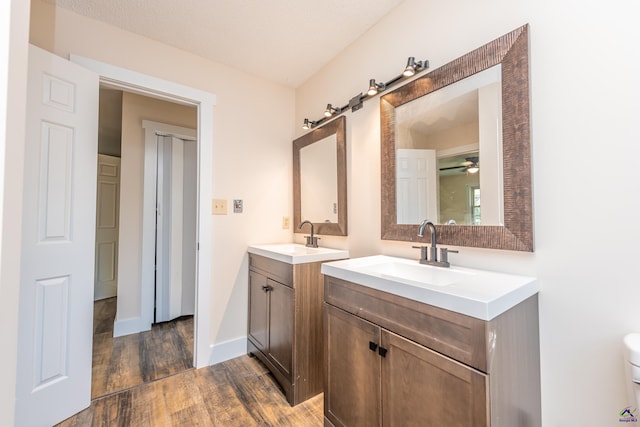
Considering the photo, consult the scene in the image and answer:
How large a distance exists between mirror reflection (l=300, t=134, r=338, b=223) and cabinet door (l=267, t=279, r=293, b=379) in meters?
0.66

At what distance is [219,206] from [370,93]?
56.0 inches

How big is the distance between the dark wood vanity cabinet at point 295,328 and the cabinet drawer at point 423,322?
17.4 inches

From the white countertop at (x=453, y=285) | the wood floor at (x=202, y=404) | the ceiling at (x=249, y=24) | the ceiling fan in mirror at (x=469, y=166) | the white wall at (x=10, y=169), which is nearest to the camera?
the white wall at (x=10, y=169)

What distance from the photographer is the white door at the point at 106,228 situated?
3.96m

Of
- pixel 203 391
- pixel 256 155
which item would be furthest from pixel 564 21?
pixel 203 391

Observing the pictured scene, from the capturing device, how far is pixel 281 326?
179 centimetres

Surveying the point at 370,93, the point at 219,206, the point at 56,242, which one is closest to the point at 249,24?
the point at 370,93

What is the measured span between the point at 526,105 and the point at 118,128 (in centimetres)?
464

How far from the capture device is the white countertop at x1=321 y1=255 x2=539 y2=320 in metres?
0.83

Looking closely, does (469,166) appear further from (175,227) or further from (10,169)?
(175,227)

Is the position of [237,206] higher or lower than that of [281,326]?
higher

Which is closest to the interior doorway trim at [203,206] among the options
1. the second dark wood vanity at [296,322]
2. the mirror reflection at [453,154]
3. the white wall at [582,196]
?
the second dark wood vanity at [296,322]

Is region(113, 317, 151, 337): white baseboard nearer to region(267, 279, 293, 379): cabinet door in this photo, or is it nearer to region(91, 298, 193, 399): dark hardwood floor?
region(91, 298, 193, 399): dark hardwood floor

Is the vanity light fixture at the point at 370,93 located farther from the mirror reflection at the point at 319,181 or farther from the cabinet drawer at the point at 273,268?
the cabinet drawer at the point at 273,268
